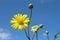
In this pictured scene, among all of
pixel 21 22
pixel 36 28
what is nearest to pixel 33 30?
pixel 36 28

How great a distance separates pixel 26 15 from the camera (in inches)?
115

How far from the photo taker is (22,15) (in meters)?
2.95

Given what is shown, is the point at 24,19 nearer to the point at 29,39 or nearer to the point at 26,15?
the point at 26,15

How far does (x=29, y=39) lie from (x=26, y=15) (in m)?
0.62

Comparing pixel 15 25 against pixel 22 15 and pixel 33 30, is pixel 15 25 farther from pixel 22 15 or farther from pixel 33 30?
pixel 33 30

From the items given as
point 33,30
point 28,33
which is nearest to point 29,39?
point 28,33

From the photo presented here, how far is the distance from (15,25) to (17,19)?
150mm

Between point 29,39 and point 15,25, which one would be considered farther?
point 15,25

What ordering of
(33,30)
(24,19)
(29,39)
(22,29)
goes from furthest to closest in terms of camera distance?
(33,30), (24,19), (22,29), (29,39)

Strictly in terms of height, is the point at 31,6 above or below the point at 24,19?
above

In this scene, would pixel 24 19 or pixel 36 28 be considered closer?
pixel 24 19

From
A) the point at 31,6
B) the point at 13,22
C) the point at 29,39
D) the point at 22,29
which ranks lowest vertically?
the point at 29,39

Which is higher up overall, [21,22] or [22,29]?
[21,22]

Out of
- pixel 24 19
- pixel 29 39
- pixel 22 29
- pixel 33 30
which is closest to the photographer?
pixel 29 39
